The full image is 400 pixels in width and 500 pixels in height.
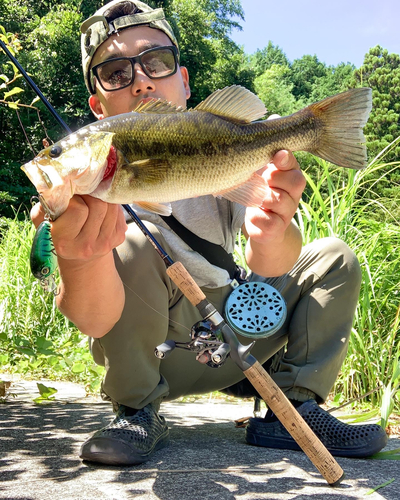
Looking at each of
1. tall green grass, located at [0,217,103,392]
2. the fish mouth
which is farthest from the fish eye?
tall green grass, located at [0,217,103,392]

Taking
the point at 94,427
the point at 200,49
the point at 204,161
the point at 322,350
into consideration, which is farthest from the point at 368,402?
the point at 200,49

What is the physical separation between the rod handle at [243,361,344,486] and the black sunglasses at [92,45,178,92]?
152 centimetres

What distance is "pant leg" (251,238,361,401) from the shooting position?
278cm

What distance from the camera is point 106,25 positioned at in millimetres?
2828

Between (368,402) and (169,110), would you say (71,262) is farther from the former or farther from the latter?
(368,402)

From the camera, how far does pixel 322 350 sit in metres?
2.84

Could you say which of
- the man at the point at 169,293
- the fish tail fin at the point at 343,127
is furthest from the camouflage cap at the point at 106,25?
the fish tail fin at the point at 343,127

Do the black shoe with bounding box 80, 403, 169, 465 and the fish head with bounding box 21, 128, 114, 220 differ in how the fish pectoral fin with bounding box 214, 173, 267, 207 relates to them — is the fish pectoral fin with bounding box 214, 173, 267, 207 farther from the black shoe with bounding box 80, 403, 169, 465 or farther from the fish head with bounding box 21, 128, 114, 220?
the black shoe with bounding box 80, 403, 169, 465

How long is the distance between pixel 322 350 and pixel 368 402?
1.48m

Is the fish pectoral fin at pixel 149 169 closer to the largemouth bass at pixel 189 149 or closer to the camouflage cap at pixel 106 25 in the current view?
the largemouth bass at pixel 189 149

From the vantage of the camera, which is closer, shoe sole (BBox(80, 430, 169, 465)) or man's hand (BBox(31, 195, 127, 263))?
man's hand (BBox(31, 195, 127, 263))

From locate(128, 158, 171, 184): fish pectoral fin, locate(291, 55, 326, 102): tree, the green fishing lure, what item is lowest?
the green fishing lure

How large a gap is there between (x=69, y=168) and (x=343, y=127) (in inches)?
36.2

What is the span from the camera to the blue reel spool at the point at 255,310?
2.72m
